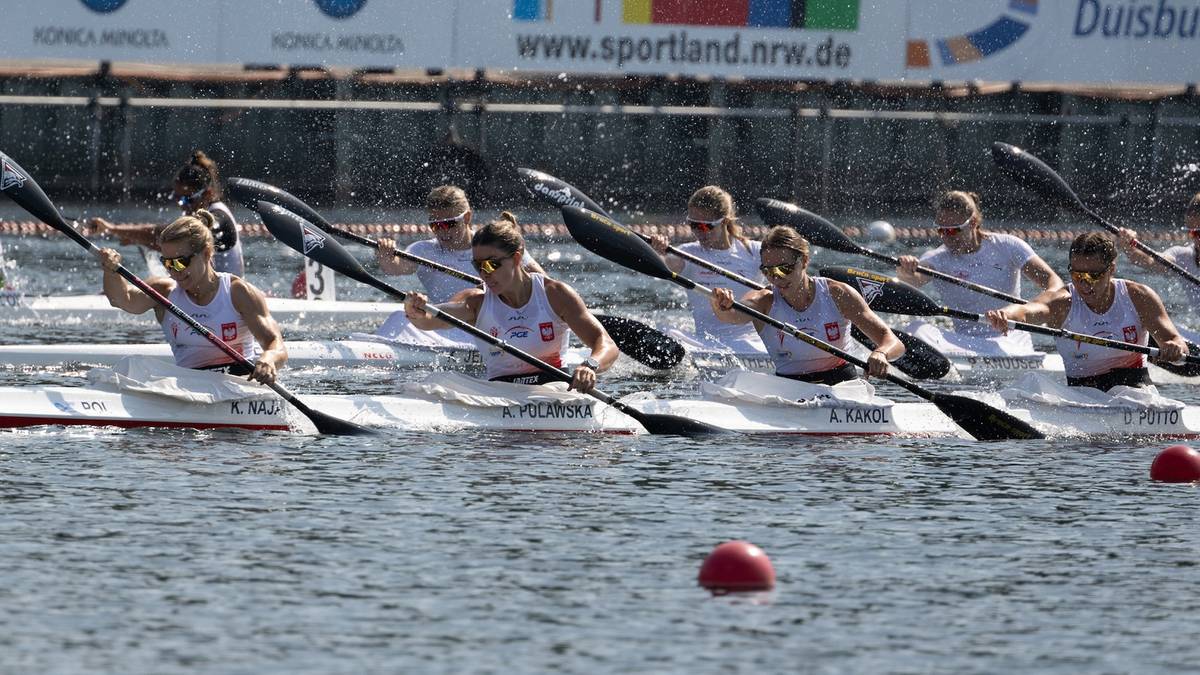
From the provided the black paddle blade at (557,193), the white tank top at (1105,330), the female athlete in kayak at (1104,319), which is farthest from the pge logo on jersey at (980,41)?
the white tank top at (1105,330)

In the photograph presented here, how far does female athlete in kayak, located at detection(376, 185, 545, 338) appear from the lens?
657 inches

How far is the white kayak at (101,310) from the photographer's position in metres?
19.9

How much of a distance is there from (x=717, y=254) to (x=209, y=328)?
519 cm

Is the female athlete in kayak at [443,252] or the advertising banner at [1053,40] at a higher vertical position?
the advertising banner at [1053,40]

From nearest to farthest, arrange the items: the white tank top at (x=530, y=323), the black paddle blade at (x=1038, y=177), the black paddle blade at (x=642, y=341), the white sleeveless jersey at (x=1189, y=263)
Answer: the white tank top at (x=530, y=323) < the black paddle blade at (x=642, y=341) < the white sleeveless jersey at (x=1189, y=263) < the black paddle blade at (x=1038, y=177)

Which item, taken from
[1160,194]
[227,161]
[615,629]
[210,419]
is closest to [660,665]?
[615,629]

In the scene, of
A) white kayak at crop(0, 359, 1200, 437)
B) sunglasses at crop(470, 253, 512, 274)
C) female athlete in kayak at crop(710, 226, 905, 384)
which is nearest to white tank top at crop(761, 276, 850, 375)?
female athlete in kayak at crop(710, 226, 905, 384)

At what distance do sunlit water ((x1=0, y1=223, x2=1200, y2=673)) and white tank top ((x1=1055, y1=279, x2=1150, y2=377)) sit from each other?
630mm

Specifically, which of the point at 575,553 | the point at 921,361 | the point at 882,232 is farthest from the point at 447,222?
the point at 882,232

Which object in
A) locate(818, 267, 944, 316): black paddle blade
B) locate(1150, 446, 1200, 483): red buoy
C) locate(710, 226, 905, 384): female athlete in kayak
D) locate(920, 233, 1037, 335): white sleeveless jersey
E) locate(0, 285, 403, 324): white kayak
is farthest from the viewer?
locate(0, 285, 403, 324): white kayak

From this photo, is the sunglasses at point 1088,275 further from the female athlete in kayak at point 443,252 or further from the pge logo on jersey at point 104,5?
the pge logo on jersey at point 104,5

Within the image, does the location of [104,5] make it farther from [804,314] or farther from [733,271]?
[804,314]

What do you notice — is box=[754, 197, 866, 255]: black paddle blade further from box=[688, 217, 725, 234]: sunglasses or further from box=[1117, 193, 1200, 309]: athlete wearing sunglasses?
box=[1117, 193, 1200, 309]: athlete wearing sunglasses

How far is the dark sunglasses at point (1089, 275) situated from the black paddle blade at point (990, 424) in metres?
1.00
